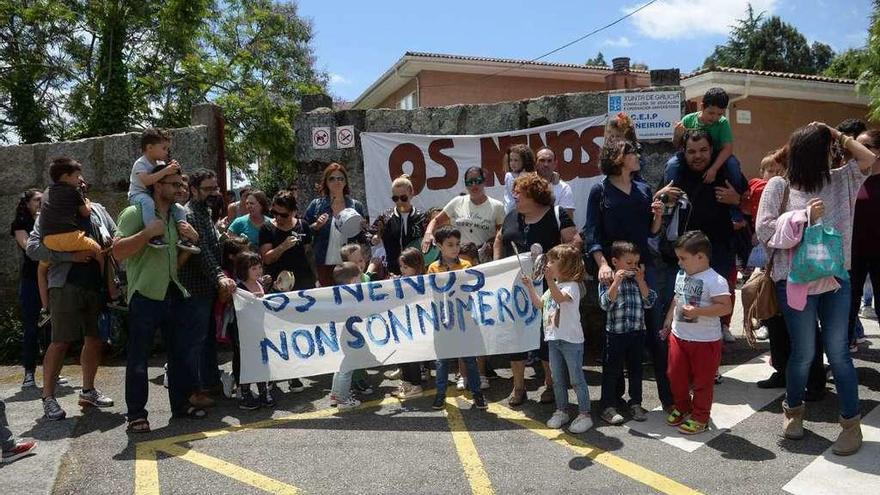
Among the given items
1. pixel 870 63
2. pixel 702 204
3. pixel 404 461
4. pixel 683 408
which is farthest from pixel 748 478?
pixel 870 63

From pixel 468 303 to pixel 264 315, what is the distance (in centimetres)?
159

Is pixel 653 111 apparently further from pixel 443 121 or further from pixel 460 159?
pixel 443 121

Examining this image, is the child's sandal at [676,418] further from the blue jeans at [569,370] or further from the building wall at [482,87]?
the building wall at [482,87]

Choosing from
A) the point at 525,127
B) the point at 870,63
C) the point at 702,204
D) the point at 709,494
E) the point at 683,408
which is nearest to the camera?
the point at 709,494

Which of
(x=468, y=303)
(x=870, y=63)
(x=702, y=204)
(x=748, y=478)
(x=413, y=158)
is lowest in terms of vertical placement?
(x=748, y=478)

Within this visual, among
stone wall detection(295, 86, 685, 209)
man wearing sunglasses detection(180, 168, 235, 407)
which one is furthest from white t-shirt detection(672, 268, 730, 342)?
man wearing sunglasses detection(180, 168, 235, 407)

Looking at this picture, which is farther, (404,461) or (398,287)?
(398,287)

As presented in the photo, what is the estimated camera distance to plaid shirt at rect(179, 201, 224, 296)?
4.82m

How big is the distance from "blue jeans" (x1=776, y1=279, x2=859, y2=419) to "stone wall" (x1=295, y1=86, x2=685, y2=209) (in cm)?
291

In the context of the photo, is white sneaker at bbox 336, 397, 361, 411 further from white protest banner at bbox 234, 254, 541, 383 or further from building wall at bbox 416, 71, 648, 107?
building wall at bbox 416, 71, 648, 107

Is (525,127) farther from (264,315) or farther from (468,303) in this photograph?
(264,315)

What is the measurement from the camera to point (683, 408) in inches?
168

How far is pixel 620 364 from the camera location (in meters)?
4.48

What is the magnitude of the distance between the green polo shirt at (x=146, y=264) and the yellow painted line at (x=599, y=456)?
8.28ft
